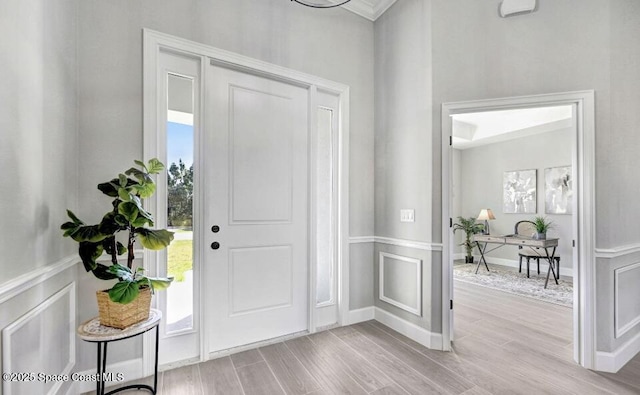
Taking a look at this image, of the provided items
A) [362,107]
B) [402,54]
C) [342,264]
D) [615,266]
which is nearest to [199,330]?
[342,264]

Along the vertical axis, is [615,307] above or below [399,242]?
below

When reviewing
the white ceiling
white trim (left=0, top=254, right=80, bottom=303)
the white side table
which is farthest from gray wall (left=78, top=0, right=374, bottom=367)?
the white ceiling

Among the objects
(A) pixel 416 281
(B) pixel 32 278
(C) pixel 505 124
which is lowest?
(A) pixel 416 281

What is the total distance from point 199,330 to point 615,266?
10.9ft

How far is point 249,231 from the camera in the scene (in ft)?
8.20

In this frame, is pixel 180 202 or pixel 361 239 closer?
pixel 180 202

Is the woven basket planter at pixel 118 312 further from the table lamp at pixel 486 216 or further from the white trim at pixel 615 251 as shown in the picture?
the table lamp at pixel 486 216

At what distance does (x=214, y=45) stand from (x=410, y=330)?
3.06m

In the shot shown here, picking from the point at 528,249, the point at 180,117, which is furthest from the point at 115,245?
the point at 528,249

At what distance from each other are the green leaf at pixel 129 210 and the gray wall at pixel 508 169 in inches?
258

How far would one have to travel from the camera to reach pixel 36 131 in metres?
1.38

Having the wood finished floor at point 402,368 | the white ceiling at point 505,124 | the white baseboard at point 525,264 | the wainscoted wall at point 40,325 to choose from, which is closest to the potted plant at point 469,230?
the white baseboard at point 525,264

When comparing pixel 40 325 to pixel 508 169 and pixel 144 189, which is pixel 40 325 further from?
pixel 508 169

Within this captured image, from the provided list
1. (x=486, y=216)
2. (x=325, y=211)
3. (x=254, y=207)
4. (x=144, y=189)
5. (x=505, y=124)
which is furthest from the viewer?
(x=486, y=216)
